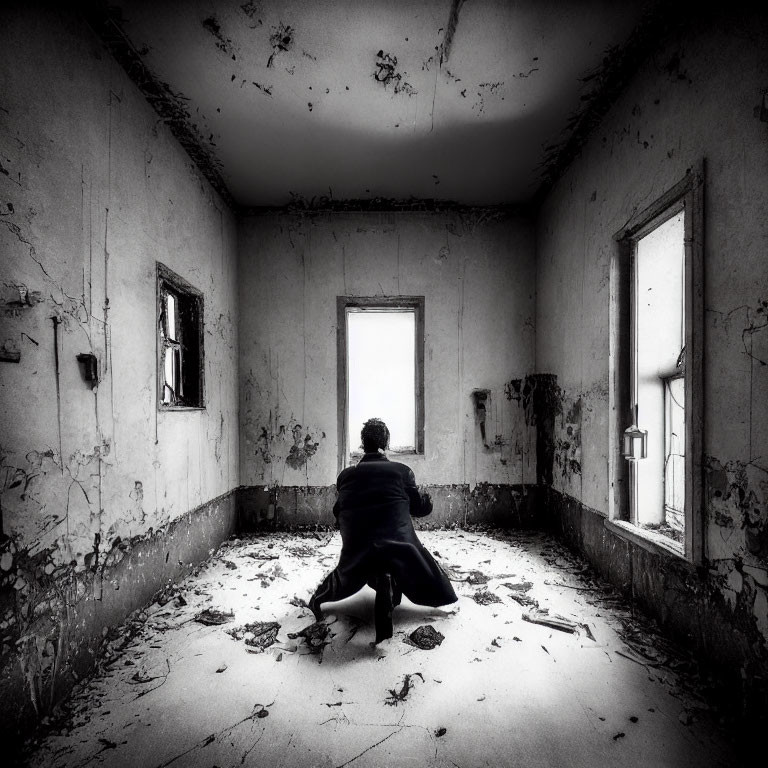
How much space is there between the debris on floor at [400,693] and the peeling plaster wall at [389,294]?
8.38 ft

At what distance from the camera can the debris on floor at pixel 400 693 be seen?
1.83 meters

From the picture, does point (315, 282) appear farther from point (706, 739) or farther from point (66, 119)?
point (706, 739)

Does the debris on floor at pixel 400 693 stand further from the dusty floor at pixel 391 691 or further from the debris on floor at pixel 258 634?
the debris on floor at pixel 258 634

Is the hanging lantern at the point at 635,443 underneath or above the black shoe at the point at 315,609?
above

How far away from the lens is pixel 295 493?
4.46 m

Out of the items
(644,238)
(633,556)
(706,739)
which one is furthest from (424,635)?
(644,238)

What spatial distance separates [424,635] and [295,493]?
244 cm

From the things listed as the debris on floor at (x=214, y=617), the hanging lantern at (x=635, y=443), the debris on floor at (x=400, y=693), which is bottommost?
the debris on floor at (x=214, y=617)

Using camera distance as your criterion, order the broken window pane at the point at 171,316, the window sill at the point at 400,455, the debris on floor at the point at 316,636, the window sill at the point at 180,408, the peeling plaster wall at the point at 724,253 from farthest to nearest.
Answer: the window sill at the point at 400,455, the broken window pane at the point at 171,316, the window sill at the point at 180,408, the debris on floor at the point at 316,636, the peeling plaster wall at the point at 724,253

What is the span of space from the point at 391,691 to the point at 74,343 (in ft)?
7.48

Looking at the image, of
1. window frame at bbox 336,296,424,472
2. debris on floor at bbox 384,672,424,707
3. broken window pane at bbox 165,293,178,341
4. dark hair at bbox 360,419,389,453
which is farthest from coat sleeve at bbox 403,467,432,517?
broken window pane at bbox 165,293,178,341

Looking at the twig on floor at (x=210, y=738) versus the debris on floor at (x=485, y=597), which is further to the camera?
the debris on floor at (x=485, y=597)

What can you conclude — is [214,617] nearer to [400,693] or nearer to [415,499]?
[400,693]

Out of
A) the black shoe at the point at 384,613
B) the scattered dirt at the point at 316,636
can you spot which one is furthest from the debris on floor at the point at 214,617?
the black shoe at the point at 384,613
